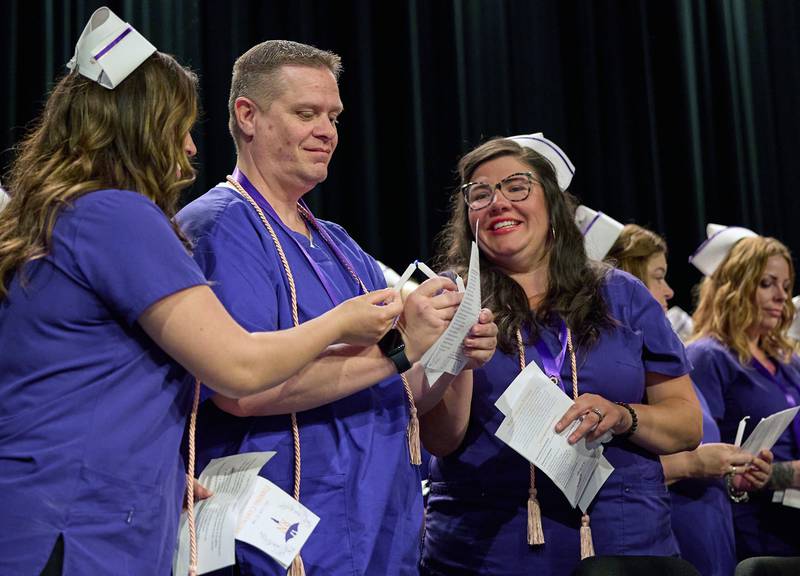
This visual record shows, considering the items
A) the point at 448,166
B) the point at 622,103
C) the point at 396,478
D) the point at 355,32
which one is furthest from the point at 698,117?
the point at 396,478

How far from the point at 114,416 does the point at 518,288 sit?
122 centimetres

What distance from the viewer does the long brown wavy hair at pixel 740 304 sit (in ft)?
12.3

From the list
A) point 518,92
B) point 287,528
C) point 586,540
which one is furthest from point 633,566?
point 518,92

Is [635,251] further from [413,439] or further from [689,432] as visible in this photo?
[413,439]

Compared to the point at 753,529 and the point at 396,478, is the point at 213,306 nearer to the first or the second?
the point at 396,478

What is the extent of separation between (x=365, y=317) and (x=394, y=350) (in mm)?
176

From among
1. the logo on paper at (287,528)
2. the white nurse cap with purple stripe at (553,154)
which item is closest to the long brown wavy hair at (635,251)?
the white nurse cap with purple stripe at (553,154)

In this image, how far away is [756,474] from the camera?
3268mm

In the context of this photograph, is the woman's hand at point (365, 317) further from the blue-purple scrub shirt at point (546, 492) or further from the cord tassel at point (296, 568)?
the blue-purple scrub shirt at point (546, 492)

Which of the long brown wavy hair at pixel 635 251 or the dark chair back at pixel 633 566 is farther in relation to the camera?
the long brown wavy hair at pixel 635 251

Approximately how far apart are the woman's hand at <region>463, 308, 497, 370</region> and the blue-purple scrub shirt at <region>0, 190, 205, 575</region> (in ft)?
2.12

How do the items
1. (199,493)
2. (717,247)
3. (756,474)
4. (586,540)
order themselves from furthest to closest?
1. (717,247)
2. (756,474)
3. (586,540)
4. (199,493)

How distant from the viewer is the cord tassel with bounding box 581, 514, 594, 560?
7.13 ft

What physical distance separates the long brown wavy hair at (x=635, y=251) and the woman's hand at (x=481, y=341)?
1.63 meters
